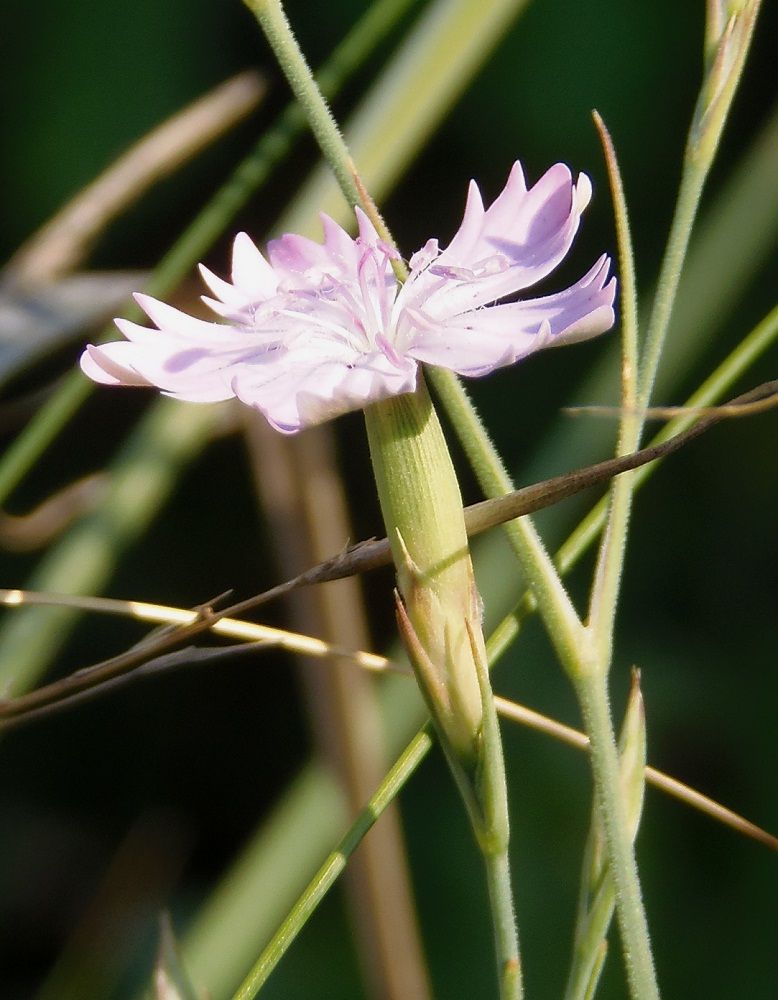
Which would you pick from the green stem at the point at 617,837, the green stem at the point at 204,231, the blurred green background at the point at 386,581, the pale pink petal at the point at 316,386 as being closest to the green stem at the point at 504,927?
the green stem at the point at 617,837

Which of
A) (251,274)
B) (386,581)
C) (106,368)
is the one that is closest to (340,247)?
(251,274)

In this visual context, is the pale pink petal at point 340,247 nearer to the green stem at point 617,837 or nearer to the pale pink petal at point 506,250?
the pale pink petal at point 506,250

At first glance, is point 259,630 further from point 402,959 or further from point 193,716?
point 193,716

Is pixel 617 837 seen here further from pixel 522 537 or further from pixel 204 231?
pixel 204 231

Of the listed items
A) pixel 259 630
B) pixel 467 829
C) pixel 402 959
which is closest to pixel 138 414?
pixel 467 829

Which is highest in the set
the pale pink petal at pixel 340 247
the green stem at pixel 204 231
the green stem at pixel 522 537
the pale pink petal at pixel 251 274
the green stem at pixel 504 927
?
the green stem at pixel 204 231
